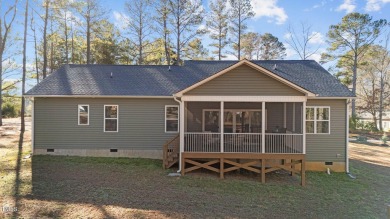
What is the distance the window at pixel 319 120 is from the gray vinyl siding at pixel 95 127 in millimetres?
6810

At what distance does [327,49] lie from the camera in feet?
98.5

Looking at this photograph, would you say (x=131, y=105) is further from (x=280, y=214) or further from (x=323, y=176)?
(x=323, y=176)

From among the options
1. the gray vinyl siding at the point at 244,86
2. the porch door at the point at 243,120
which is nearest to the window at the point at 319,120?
the gray vinyl siding at the point at 244,86

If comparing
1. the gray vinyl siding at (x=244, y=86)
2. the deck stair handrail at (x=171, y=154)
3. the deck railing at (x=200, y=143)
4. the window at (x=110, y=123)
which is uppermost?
the gray vinyl siding at (x=244, y=86)

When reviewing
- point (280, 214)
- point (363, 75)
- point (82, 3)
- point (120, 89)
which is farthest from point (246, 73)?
point (363, 75)

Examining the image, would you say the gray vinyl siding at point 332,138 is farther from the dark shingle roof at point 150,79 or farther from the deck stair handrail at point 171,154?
the deck stair handrail at point 171,154

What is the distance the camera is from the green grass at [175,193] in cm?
669

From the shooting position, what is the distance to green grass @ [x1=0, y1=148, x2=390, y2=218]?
21.9 feet

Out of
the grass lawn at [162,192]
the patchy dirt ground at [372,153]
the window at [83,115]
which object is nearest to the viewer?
the grass lawn at [162,192]

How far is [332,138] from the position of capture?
1163cm

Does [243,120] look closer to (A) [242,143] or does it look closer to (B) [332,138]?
(A) [242,143]

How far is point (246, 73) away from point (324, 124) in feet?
16.2

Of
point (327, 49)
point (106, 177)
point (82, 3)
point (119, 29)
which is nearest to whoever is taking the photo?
point (106, 177)

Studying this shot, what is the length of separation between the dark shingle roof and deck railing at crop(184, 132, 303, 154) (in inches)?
115
